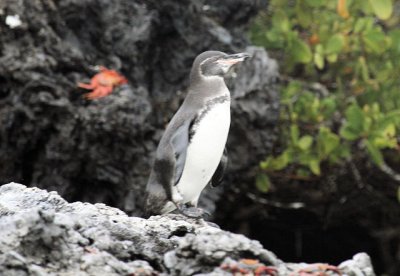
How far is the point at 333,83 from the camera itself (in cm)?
880

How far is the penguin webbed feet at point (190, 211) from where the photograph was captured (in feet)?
17.2

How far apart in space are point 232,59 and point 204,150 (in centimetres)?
61

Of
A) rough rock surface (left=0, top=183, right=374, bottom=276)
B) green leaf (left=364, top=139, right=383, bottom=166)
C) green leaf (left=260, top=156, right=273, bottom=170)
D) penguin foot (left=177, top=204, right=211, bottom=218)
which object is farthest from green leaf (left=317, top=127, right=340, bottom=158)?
rough rock surface (left=0, top=183, right=374, bottom=276)

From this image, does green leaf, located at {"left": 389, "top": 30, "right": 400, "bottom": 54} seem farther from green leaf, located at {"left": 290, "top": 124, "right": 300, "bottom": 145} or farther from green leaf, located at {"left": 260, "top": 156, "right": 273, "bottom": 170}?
green leaf, located at {"left": 260, "top": 156, "right": 273, "bottom": 170}

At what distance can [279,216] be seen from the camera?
28.9 feet

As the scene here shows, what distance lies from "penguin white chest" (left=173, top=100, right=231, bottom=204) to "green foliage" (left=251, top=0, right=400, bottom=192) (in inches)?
75.3

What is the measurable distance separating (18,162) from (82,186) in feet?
1.69

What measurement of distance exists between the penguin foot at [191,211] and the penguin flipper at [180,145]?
181mm

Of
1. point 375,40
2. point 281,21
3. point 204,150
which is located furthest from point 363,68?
point 204,150

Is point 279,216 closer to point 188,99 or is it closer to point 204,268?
point 188,99

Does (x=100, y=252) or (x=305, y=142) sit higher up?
(x=305, y=142)

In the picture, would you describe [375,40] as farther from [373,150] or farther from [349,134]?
[373,150]

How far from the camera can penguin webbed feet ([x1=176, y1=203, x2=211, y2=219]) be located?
17.2 ft

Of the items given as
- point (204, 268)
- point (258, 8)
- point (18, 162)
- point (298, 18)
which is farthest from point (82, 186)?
point (204, 268)
